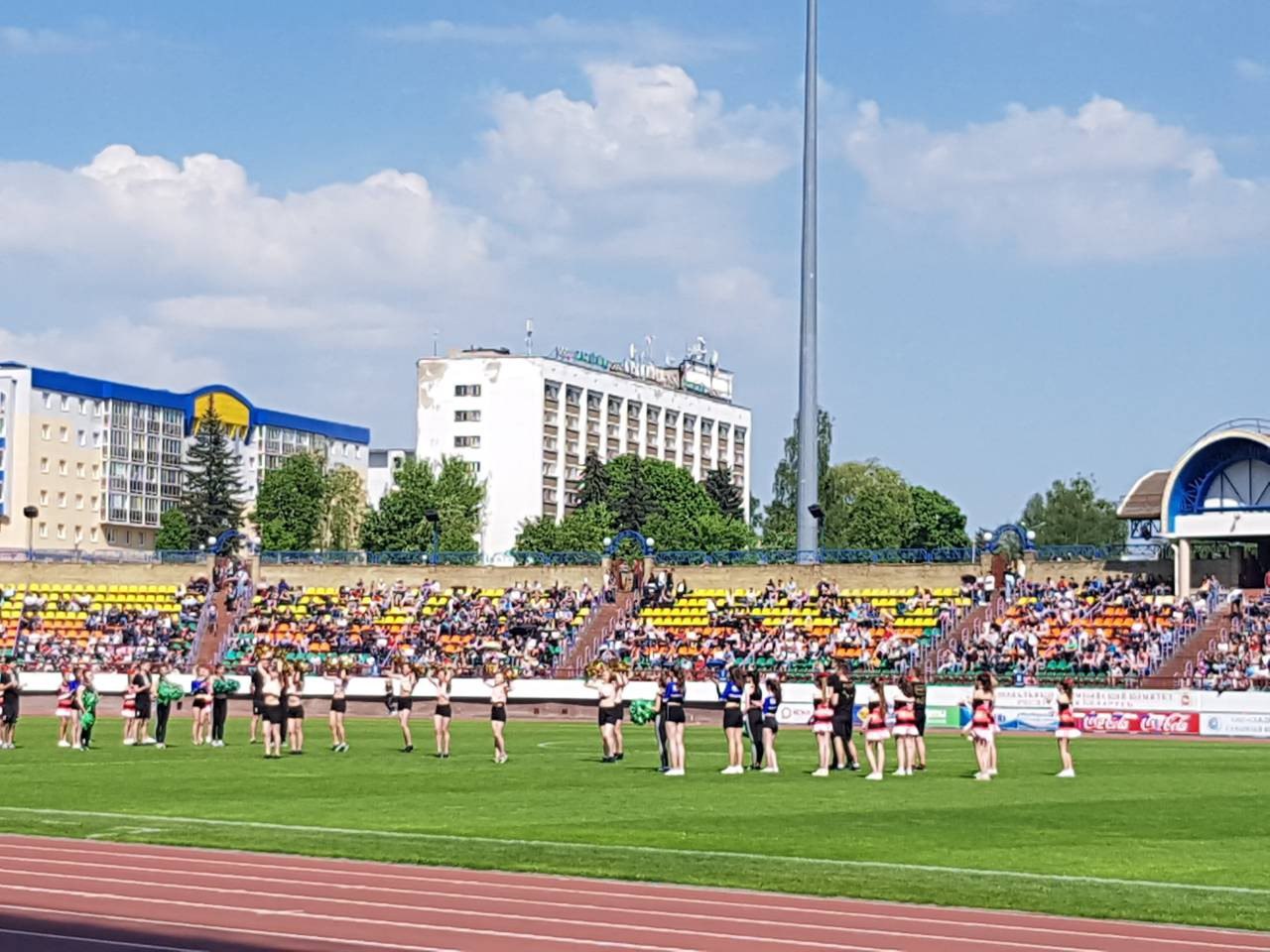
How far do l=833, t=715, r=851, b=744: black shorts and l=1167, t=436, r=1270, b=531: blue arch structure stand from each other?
34635 millimetres

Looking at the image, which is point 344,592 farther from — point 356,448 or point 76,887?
point 356,448

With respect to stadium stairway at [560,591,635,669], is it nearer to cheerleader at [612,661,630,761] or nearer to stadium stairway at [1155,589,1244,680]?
stadium stairway at [1155,589,1244,680]

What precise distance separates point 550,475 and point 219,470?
35675mm

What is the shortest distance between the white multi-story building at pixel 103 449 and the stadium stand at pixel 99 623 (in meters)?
66.1

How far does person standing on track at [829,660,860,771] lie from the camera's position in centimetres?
3728

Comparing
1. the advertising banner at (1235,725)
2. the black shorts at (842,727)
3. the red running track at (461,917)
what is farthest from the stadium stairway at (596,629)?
the red running track at (461,917)

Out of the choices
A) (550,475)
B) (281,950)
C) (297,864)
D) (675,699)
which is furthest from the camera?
(550,475)

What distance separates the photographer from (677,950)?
52.6 ft

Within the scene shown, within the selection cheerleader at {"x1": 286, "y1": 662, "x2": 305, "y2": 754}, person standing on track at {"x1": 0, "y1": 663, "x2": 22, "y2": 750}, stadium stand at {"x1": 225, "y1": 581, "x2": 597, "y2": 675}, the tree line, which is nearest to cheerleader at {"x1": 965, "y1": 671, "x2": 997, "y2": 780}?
cheerleader at {"x1": 286, "y1": 662, "x2": 305, "y2": 754}

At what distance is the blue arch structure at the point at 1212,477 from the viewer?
68.6 metres

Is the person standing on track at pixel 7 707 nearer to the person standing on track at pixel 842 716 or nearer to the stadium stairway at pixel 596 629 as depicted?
the person standing on track at pixel 842 716

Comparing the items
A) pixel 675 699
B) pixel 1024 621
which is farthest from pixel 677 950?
pixel 1024 621

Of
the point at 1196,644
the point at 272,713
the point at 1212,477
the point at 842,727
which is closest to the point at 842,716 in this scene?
the point at 842,727

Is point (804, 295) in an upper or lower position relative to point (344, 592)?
upper
